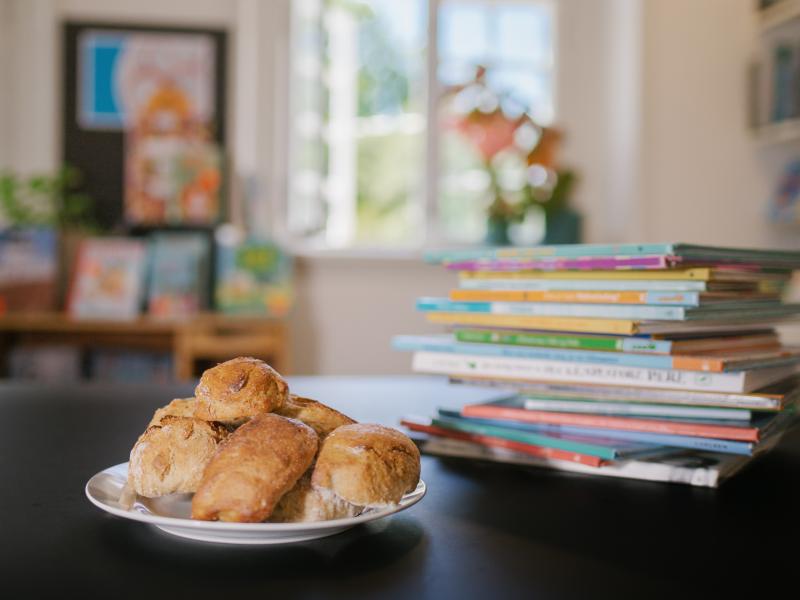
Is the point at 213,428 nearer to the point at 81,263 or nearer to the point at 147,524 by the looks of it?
the point at 147,524

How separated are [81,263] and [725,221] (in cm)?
246

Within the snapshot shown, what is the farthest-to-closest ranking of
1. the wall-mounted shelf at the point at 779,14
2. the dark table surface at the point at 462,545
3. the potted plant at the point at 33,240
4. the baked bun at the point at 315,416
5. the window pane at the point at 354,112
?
the window pane at the point at 354,112, the wall-mounted shelf at the point at 779,14, the potted plant at the point at 33,240, the baked bun at the point at 315,416, the dark table surface at the point at 462,545

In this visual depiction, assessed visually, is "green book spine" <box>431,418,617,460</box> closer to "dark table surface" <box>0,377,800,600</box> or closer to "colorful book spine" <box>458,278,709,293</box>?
"dark table surface" <box>0,377,800,600</box>

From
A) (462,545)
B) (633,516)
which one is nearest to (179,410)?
(462,545)

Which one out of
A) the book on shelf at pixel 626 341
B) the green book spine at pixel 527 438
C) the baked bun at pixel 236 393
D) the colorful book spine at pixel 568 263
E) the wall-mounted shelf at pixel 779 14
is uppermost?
the wall-mounted shelf at pixel 779 14

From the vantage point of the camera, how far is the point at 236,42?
3436 mm

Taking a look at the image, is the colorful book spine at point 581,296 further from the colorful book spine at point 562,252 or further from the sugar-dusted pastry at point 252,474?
the sugar-dusted pastry at point 252,474

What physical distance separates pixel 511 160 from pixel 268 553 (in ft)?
10.5

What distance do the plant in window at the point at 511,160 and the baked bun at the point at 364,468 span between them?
9.58 feet

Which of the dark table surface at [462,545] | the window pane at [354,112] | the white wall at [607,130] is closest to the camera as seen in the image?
the dark table surface at [462,545]

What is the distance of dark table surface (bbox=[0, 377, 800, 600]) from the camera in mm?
432

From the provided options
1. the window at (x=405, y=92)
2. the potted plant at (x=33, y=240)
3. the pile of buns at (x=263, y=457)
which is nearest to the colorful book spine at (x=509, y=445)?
the pile of buns at (x=263, y=457)

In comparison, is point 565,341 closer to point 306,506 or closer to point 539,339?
point 539,339

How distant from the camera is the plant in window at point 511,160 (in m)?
3.40
